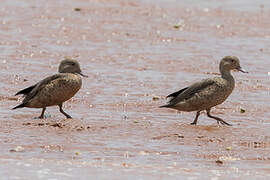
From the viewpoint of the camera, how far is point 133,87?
12.9 metres

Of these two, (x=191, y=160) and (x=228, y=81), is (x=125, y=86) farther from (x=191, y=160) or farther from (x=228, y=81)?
(x=191, y=160)

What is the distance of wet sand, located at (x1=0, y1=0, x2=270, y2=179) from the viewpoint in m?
8.16

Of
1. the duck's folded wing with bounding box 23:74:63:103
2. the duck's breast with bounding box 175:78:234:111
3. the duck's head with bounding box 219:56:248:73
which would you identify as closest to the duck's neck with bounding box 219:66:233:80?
the duck's head with bounding box 219:56:248:73

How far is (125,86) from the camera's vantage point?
12953 millimetres

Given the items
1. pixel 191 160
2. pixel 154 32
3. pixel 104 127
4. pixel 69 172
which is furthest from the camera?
pixel 154 32

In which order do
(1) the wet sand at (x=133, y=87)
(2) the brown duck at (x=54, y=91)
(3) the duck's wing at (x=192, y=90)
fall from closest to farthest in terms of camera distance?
(1) the wet sand at (x=133, y=87), (2) the brown duck at (x=54, y=91), (3) the duck's wing at (x=192, y=90)

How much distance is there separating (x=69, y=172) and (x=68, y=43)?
30.5 ft

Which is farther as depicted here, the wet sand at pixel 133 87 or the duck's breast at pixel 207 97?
the duck's breast at pixel 207 97

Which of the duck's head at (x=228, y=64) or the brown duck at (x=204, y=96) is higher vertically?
the duck's head at (x=228, y=64)

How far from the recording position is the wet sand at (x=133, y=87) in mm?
8164

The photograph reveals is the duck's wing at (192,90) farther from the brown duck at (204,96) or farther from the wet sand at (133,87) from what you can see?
the wet sand at (133,87)

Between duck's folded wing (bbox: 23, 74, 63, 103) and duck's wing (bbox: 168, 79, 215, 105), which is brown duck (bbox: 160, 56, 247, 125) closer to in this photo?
duck's wing (bbox: 168, 79, 215, 105)

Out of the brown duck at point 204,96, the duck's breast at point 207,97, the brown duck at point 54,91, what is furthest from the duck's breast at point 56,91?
the duck's breast at point 207,97

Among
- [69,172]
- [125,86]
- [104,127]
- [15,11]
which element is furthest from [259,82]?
[15,11]
